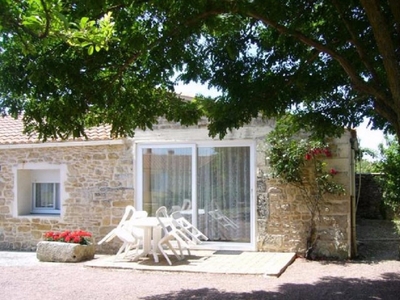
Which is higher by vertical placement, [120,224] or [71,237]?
[120,224]

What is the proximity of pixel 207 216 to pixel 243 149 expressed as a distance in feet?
5.68

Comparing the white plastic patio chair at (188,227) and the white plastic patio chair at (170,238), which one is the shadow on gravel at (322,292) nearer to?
the white plastic patio chair at (170,238)

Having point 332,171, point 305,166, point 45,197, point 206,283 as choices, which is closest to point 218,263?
point 206,283

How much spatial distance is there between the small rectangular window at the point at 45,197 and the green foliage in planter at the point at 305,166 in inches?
227

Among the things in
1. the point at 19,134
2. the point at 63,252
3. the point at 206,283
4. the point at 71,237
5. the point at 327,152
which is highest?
the point at 19,134

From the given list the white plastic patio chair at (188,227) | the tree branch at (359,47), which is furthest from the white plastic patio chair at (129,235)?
the tree branch at (359,47)

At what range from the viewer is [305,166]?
9.99 metres

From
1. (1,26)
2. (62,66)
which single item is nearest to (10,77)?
(62,66)

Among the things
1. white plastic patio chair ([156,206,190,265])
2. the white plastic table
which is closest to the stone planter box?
the white plastic table

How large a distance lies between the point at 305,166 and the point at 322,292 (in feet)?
11.0

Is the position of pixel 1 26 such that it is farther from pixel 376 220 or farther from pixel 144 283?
pixel 376 220

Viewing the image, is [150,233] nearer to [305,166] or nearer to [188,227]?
[188,227]

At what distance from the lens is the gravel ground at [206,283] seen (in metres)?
7.10

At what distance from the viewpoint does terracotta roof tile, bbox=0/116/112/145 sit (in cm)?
1134
